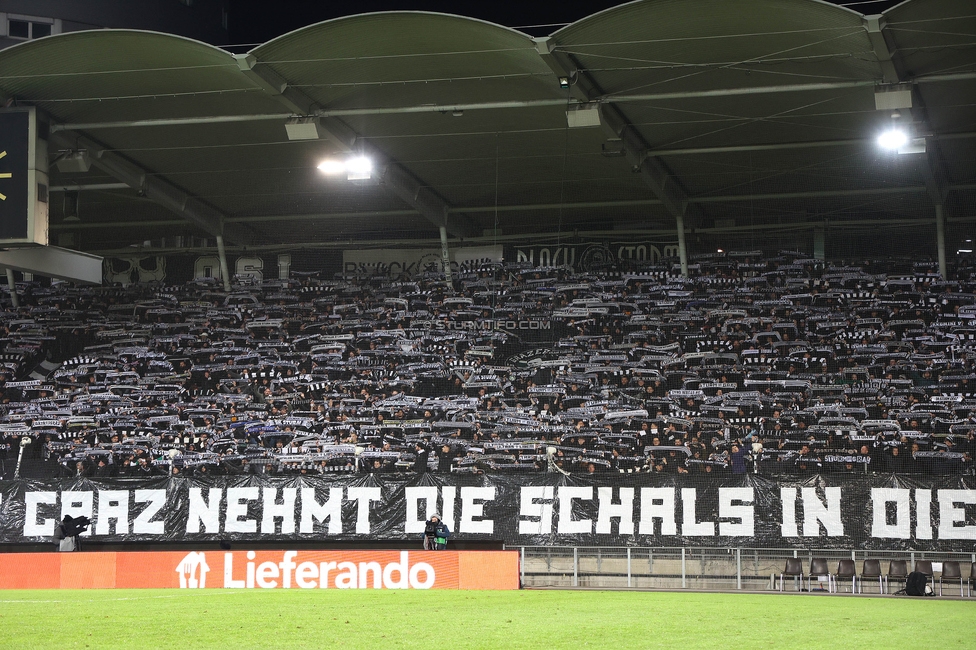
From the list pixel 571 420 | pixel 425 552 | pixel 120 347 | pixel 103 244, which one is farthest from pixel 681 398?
pixel 103 244

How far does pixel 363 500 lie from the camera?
2452cm

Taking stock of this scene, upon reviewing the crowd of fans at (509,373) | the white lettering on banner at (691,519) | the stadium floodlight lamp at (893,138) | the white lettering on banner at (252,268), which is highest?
the stadium floodlight lamp at (893,138)

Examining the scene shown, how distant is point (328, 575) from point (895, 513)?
433 inches

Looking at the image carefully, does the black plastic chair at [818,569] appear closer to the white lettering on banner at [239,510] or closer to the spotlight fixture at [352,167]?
the white lettering on banner at [239,510]

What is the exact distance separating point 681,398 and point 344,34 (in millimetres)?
12214

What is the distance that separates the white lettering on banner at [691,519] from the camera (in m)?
22.9

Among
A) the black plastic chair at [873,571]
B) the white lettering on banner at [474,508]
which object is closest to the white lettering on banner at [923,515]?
the black plastic chair at [873,571]

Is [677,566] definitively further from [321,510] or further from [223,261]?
[223,261]

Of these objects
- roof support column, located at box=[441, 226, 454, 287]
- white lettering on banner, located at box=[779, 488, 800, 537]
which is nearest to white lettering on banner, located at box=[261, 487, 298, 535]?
roof support column, located at box=[441, 226, 454, 287]

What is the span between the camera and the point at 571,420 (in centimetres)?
2717

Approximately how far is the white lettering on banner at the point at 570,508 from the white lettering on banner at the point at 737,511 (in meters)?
2.67

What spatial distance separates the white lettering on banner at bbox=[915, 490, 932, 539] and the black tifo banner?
2 cm

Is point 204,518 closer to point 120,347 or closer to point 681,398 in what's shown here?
point 120,347

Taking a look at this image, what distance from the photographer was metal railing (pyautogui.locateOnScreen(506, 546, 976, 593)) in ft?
73.2
